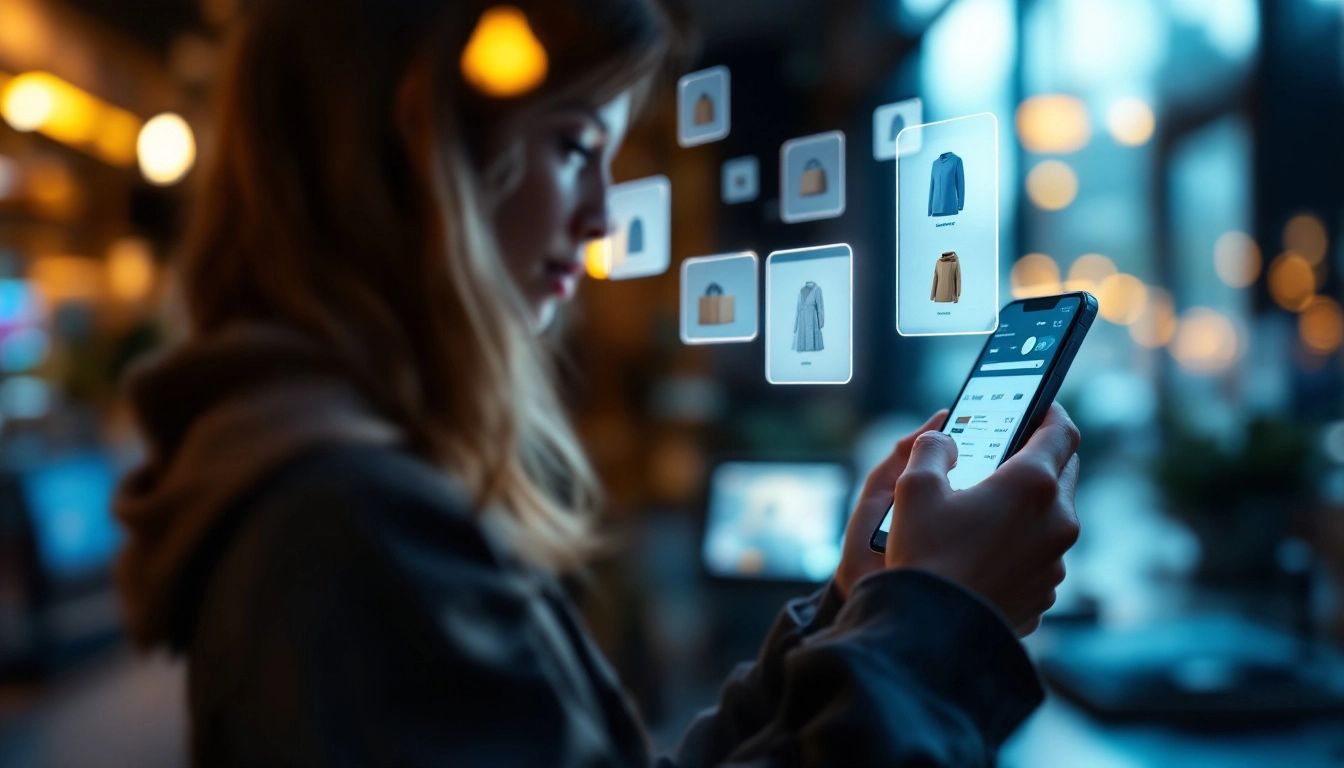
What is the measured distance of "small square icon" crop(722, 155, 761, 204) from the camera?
2.48 ft

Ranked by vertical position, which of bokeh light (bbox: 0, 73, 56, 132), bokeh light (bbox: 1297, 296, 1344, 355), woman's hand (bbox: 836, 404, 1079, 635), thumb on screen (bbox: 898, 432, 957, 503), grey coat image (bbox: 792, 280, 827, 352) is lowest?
bokeh light (bbox: 1297, 296, 1344, 355)

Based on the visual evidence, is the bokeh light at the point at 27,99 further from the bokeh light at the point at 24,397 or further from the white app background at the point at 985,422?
the white app background at the point at 985,422

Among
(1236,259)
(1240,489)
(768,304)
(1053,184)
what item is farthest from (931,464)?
(1236,259)

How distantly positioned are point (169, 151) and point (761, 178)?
4.16 meters

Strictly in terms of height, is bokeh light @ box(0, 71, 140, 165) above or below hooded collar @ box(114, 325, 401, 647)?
above

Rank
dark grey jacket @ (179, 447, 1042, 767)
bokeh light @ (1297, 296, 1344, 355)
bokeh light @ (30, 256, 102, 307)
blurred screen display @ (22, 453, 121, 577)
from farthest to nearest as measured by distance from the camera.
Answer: bokeh light @ (30, 256, 102, 307), bokeh light @ (1297, 296, 1344, 355), blurred screen display @ (22, 453, 121, 577), dark grey jacket @ (179, 447, 1042, 767)

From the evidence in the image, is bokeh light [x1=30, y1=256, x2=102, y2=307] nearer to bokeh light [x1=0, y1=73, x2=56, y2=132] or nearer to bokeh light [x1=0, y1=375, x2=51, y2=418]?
bokeh light [x1=0, y1=375, x2=51, y2=418]

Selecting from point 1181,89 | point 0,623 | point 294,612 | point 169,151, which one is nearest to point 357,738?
point 294,612

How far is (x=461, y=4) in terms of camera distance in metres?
0.57

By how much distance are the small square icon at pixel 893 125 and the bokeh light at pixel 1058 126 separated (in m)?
0.76

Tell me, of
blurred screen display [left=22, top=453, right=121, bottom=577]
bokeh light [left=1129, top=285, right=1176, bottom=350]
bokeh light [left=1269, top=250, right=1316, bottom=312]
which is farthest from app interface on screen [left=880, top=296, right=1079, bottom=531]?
bokeh light [left=1129, top=285, right=1176, bottom=350]

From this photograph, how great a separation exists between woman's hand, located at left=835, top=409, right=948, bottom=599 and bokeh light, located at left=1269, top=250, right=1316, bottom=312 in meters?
4.82

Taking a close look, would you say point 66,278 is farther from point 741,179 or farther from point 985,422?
point 985,422

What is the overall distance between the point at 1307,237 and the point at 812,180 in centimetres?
475
